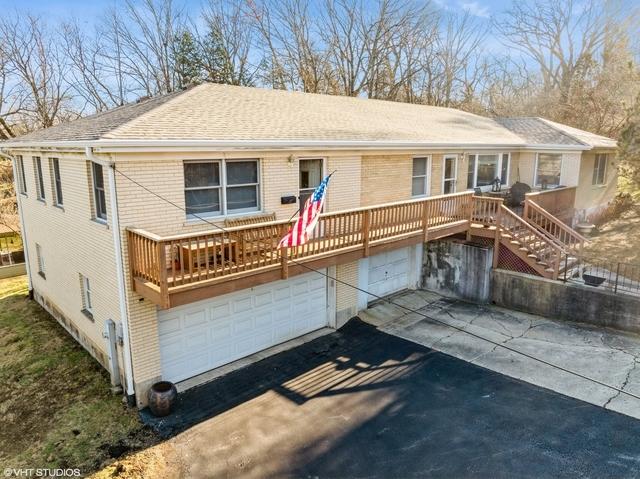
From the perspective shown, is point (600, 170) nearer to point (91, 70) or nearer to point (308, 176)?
point (308, 176)

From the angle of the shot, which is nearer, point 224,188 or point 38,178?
point 224,188

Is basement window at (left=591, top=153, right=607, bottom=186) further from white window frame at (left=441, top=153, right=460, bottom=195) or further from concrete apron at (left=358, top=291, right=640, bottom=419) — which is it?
concrete apron at (left=358, top=291, right=640, bottom=419)

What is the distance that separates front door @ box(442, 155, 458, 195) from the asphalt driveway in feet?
24.7

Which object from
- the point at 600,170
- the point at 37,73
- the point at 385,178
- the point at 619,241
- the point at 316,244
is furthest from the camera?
the point at 37,73

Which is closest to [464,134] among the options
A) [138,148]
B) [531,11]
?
[138,148]

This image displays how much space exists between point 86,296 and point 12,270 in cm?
1090

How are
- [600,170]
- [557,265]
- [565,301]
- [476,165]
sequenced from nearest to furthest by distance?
[565,301] → [557,265] → [476,165] → [600,170]

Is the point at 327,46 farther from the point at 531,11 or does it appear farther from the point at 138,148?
the point at 138,148

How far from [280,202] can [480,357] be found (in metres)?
6.55

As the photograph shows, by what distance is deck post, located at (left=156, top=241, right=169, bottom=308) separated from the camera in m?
7.77

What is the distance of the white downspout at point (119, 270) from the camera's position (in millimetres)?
8539

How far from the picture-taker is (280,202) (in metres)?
11.5

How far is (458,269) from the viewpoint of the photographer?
51.2 ft

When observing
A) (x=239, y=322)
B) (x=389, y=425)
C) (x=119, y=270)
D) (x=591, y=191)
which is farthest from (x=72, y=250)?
(x=591, y=191)
